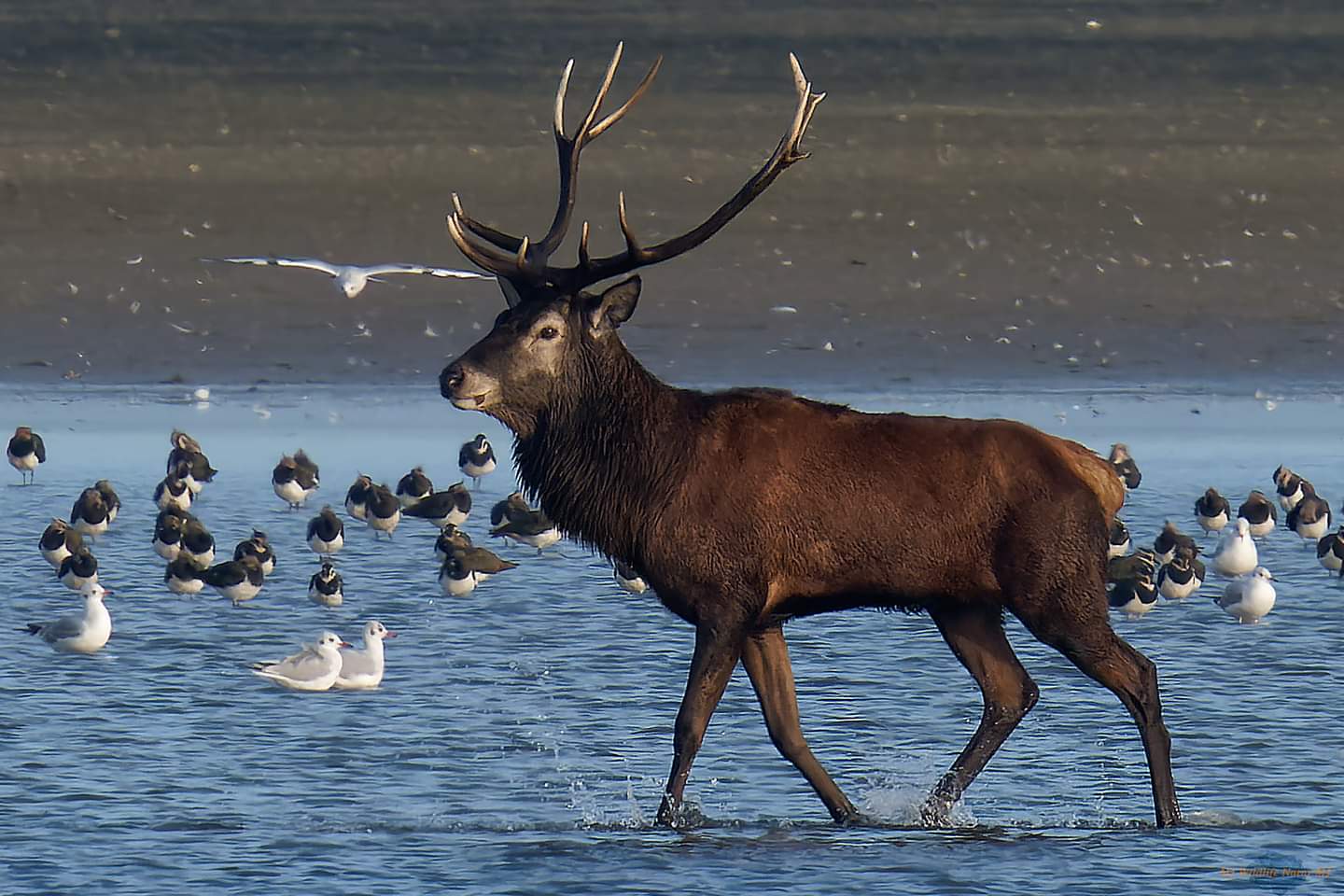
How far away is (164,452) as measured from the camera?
53.0ft

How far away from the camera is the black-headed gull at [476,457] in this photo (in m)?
15.9

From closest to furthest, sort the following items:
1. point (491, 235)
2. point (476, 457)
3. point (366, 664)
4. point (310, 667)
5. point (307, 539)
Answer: point (491, 235), point (310, 667), point (366, 664), point (307, 539), point (476, 457)

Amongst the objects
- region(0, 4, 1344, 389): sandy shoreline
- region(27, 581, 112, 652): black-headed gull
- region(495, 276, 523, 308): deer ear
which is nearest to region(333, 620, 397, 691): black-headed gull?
region(27, 581, 112, 652): black-headed gull

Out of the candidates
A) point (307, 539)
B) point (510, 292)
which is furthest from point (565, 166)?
point (307, 539)

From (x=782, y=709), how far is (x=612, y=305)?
132cm

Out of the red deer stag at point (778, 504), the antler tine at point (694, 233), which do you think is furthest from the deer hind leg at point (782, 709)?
the antler tine at point (694, 233)

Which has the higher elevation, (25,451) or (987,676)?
(25,451)

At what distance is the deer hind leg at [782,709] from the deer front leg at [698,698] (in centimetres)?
15

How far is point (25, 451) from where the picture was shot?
49.5 ft

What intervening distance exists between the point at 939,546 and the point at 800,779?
103 cm

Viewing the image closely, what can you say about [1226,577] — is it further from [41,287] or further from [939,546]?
[41,287]

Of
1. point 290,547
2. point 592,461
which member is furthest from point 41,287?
point 592,461

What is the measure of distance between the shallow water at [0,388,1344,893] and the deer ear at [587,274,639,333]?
4.69ft

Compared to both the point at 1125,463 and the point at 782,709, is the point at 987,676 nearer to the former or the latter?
the point at 782,709
